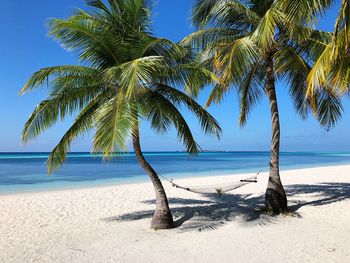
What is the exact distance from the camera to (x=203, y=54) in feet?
23.7

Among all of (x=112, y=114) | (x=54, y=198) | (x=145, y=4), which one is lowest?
(x=54, y=198)

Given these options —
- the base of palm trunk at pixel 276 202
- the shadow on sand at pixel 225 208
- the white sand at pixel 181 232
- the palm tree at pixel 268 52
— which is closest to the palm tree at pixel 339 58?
the palm tree at pixel 268 52

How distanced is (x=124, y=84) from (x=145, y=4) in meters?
1.94

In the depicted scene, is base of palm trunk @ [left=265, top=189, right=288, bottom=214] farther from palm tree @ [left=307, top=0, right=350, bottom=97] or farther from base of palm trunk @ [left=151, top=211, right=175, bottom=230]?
palm tree @ [left=307, top=0, right=350, bottom=97]

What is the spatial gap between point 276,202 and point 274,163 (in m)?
0.81

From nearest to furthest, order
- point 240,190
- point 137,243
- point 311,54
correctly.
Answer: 1. point 137,243
2. point 311,54
3. point 240,190

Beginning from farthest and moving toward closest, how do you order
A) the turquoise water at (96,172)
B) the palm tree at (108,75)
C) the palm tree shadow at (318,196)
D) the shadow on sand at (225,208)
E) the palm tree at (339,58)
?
the turquoise water at (96,172) < the palm tree shadow at (318,196) < the shadow on sand at (225,208) < the palm tree at (108,75) < the palm tree at (339,58)

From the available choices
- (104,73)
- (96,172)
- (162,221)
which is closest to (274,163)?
(162,221)

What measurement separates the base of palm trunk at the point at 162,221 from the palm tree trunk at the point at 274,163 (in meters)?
2.31

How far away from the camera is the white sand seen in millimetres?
4508

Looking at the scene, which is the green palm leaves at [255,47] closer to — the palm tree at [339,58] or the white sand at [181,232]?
the palm tree at [339,58]

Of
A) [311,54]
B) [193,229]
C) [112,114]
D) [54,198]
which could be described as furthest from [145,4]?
[54,198]

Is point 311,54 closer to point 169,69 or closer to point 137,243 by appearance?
point 169,69

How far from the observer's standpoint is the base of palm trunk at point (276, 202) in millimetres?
6824
